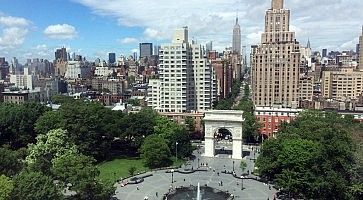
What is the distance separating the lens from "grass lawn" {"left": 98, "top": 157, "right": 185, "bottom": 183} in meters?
61.8

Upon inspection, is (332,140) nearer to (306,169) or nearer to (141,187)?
(306,169)

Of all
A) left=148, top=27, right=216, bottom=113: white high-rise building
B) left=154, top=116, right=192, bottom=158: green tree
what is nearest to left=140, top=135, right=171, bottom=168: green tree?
left=154, top=116, right=192, bottom=158: green tree

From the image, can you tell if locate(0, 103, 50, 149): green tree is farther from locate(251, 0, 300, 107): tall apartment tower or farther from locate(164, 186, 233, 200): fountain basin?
locate(251, 0, 300, 107): tall apartment tower

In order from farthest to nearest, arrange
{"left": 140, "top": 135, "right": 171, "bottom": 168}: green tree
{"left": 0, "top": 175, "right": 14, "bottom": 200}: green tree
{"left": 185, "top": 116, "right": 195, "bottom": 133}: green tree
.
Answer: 1. {"left": 185, "top": 116, "right": 195, "bottom": 133}: green tree
2. {"left": 140, "top": 135, "right": 171, "bottom": 168}: green tree
3. {"left": 0, "top": 175, "right": 14, "bottom": 200}: green tree

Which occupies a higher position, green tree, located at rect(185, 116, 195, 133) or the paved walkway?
green tree, located at rect(185, 116, 195, 133)

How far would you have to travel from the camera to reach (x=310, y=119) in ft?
245

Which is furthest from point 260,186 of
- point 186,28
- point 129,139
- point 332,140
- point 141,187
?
point 186,28

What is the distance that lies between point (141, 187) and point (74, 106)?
924 inches

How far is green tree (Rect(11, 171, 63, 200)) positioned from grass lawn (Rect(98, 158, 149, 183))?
20965mm

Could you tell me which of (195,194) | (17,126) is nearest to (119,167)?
(195,194)

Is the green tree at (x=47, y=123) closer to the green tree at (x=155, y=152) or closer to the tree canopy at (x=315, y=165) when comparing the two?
the green tree at (x=155, y=152)

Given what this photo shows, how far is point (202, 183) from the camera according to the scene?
193 feet

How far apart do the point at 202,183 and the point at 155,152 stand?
10710 millimetres

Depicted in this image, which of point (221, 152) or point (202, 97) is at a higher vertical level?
point (202, 97)
